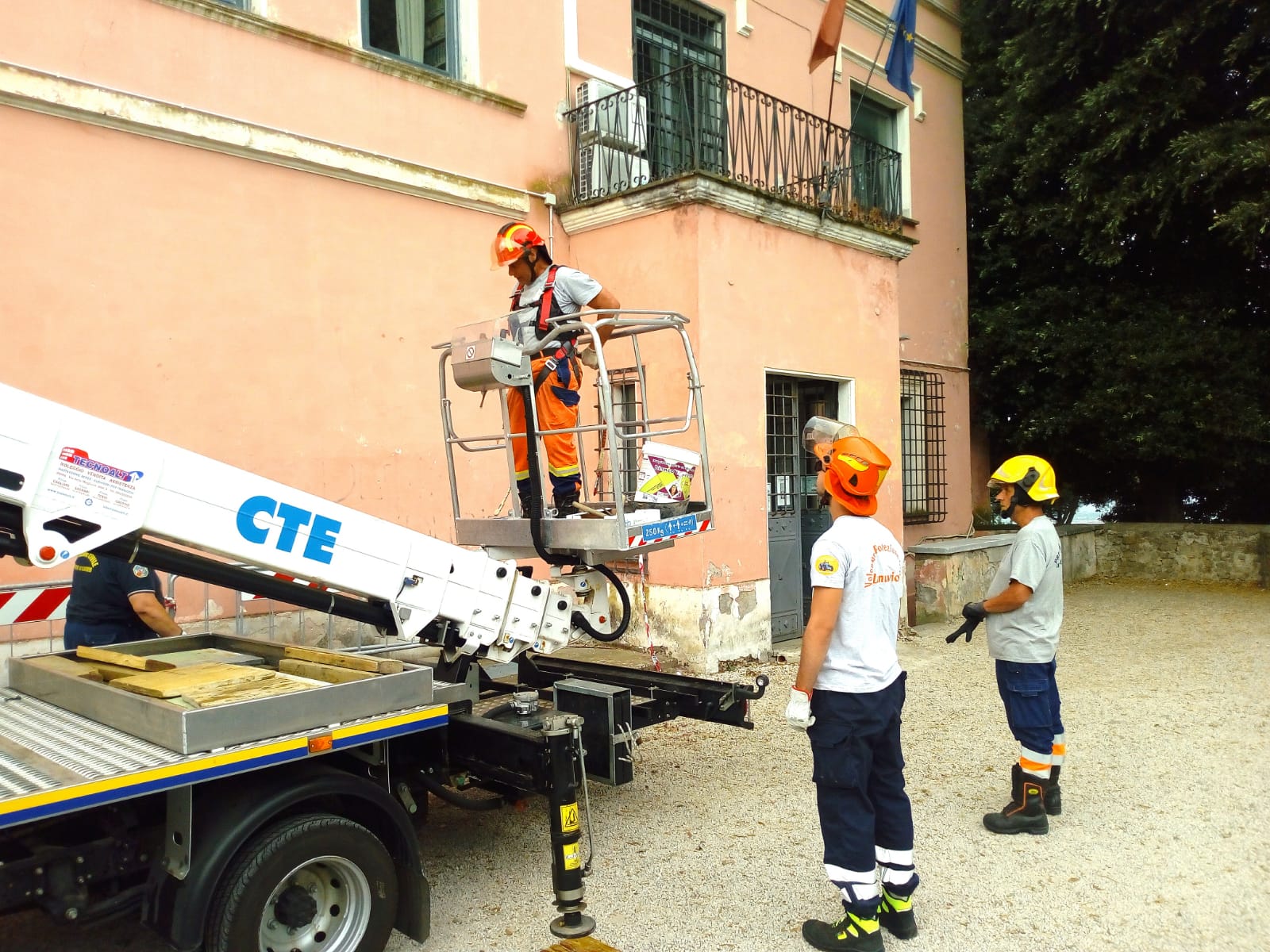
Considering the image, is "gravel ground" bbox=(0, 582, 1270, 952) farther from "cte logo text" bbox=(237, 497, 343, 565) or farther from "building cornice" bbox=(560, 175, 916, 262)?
"building cornice" bbox=(560, 175, 916, 262)

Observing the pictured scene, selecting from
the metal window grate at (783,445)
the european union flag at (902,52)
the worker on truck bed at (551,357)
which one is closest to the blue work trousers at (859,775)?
the worker on truck bed at (551,357)

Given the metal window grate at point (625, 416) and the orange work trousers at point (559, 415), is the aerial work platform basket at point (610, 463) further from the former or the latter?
the metal window grate at point (625, 416)

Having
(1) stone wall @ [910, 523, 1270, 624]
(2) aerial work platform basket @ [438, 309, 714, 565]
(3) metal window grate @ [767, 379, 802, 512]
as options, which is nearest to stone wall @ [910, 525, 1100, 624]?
(1) stone wall @ [910, 523, 1270, 624]

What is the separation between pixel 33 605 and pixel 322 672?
137 inches

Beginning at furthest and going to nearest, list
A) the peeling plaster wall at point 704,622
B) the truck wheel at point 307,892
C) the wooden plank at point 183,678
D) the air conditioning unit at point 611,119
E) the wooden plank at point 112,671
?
1. the air conditioning unit at point 611,119
2. the peeling plaster wall at point 704,622
3. the wooden plank at point 112,671
4. the wooden plank at point 183,678
5. the truck wheel at point 307,892

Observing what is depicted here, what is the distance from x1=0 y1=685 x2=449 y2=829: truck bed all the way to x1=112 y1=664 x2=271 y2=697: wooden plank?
0.16m

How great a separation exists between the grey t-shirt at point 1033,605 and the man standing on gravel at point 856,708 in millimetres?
1342

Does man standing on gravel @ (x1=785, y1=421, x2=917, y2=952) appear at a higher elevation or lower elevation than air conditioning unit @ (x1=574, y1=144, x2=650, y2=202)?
lower

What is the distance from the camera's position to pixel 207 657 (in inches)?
172

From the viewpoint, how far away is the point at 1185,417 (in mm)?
13195

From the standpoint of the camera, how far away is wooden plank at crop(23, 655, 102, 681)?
3.76 metres

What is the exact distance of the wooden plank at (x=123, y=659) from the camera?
378 cm

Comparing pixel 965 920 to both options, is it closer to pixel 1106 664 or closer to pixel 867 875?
pixel 867 875

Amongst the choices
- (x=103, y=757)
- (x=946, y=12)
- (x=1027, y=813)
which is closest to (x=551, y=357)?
(x=103, y=757)
